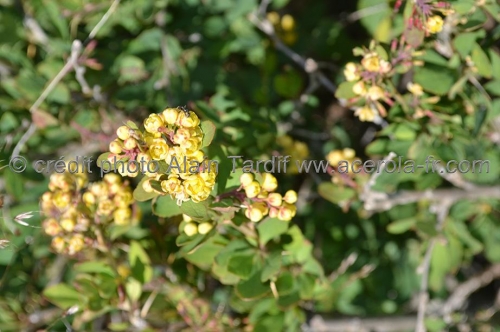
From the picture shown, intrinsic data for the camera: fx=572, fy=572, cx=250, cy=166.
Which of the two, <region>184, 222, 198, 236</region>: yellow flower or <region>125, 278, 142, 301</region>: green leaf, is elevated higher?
<region>184, 222, 198, 236</region>: yellow flower

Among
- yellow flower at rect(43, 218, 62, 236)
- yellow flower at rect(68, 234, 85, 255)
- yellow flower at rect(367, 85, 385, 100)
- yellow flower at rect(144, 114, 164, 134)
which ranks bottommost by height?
yellow flower at rect(68, 234, 85, 255)

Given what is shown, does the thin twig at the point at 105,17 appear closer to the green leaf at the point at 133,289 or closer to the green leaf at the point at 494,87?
the green leaf at the point at 133,289

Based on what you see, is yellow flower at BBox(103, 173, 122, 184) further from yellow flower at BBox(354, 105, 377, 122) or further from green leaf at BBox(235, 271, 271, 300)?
yellow flower at BBox(354, 105, 377, 122)

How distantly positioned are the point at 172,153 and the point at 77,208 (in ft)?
2.01

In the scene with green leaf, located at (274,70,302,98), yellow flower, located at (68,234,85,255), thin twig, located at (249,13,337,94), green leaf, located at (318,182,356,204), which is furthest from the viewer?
green leaf, located at (274,70,302,98)

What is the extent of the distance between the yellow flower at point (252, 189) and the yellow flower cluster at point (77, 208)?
20.8 inches

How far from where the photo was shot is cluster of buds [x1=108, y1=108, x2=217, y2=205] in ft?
Result: 4.52

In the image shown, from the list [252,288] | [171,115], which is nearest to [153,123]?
[171,115]

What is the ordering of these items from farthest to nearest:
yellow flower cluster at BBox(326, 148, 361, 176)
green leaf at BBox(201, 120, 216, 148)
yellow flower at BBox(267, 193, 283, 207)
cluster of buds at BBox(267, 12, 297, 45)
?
1. cluster of buds at BBox(267, 12, 297, 45)
2. yellow flower cluster at BBox(326, 148, 361, 176)
3. yellow flower at BBox(267, 193, 283, 207)
4. green leaf at BBox(201, 120, 216, 148)

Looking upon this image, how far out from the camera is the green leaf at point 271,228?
1780 millimetres

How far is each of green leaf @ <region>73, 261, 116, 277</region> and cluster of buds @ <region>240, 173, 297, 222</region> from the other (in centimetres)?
70

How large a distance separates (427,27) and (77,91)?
4.85ft

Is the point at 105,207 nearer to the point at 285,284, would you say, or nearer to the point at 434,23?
the point at 285,284

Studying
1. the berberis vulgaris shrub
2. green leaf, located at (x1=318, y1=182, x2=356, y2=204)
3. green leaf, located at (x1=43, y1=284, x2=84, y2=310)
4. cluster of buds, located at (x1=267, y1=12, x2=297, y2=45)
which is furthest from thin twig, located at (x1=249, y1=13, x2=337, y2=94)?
green leaf, located at (x1=43, y1=284, x2=84, y2=310)
